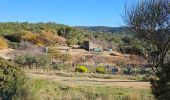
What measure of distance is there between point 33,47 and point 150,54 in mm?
64757

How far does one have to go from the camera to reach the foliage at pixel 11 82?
46.8 feet

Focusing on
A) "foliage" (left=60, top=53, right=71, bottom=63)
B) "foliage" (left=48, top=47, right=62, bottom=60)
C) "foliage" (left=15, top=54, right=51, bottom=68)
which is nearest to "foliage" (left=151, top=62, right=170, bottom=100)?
"foliage" (left=15, top=54, right=51, bottom=68)

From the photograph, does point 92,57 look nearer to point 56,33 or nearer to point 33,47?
point 33,47

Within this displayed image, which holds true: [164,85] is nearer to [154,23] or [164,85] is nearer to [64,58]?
[154,23]

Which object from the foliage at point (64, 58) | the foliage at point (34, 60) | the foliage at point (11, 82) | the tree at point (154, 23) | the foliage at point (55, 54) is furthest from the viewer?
the foliage at point (55, 54)

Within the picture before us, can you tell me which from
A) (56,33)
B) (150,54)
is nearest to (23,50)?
(56,33)

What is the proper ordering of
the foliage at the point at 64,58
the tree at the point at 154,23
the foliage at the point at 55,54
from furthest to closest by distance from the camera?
the foliage at the point at 55,54 < the foliage at the point at 64,58 < the tree at the point at 154,23

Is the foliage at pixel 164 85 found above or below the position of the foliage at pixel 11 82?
above

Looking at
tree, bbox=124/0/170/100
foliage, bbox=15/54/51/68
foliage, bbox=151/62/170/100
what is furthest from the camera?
foliage, bbox=15/54/51/68

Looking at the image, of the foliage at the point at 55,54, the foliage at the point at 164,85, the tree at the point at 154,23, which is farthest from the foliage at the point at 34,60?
the foliage at the point at 164,85

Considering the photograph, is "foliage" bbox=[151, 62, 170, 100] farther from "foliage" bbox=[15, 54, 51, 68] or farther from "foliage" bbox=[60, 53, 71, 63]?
"foliage" bbox=[60, 53, 71, 63]

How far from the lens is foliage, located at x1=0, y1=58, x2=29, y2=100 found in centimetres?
1427

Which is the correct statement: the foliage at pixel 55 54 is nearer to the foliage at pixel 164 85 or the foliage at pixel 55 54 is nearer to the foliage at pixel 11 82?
the foliage at pixel 11 82

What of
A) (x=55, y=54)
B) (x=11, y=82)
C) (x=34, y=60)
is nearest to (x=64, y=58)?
(x=55, y=54)
